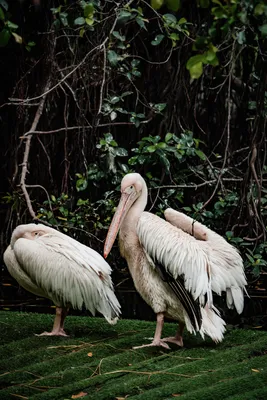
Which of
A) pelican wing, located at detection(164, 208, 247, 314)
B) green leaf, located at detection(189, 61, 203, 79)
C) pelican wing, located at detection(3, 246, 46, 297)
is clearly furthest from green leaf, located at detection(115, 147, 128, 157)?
green leaf, located at detection(189, 61, 203, 79)

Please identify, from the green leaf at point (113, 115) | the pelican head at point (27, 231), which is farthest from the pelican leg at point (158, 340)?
the green leaf at point (113, 115)

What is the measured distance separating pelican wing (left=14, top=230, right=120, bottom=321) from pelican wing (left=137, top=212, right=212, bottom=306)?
417 millimetres

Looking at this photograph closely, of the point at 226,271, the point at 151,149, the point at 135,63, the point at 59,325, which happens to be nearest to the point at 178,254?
the point at 226,271

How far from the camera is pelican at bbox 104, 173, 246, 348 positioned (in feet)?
17.0

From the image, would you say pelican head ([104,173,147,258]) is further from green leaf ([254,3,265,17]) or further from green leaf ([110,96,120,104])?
green leaf ([254,3,265,17])

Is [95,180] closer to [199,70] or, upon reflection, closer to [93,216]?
[93,216]

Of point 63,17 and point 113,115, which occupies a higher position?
point 63,17

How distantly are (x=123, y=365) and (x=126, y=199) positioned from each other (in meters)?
1.14

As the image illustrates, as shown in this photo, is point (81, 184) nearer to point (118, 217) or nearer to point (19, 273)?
point (19, 273)

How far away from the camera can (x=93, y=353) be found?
530 centimetres

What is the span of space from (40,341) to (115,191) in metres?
2.44

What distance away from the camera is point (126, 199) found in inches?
224

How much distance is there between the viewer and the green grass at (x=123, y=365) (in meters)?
4.36

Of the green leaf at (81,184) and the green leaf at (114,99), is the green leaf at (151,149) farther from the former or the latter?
the green leaf at (81,184)
